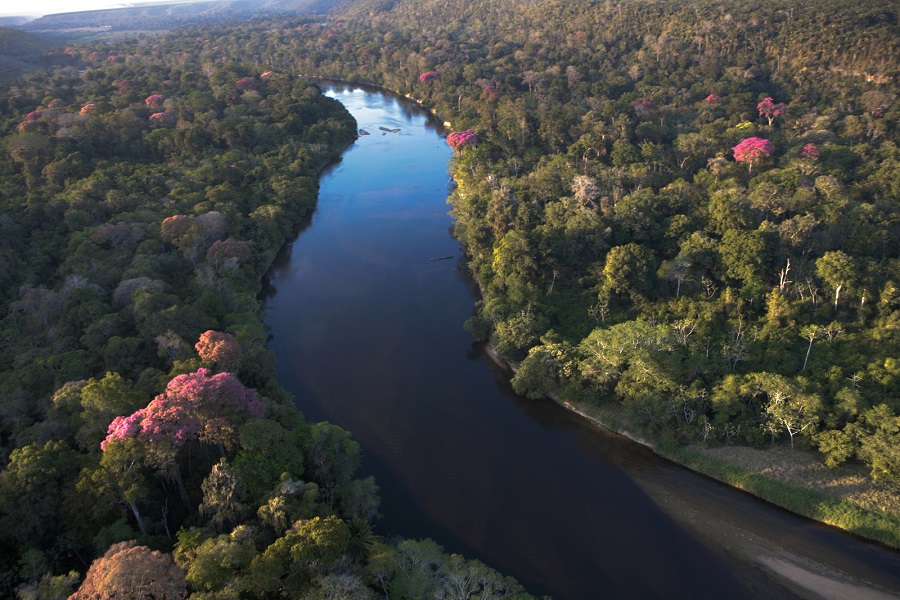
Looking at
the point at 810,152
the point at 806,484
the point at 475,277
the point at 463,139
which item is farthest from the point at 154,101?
the point at 806,484

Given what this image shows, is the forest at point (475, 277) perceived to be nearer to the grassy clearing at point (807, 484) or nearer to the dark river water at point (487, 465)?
the grassy clearing at point (807, 484)

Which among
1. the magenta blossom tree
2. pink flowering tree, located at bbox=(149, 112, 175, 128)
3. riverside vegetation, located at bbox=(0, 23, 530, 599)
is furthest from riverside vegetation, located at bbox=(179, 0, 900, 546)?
pink flowering tree, located at bbox=(149, 112, 175, 128)

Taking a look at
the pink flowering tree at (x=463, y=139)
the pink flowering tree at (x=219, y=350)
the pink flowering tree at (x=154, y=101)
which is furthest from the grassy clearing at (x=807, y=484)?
the pink flowering tree at (x=154, y=101)

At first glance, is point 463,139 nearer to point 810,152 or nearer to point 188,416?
point 810,152

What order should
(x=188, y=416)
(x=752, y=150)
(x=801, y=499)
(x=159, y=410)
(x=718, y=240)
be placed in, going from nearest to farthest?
1. (x=159, y=410)
2. (x=188, y=416)
3. (x=801, y=499)
4. (x=718, y=240)
5. (x=752, y=150)

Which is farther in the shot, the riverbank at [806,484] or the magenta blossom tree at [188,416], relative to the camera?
the riverbank at [806,484]

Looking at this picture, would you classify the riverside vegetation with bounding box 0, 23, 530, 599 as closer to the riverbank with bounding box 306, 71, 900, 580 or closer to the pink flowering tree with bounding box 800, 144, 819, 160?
the riverbank with bounding box 306, 71, 900, 580
